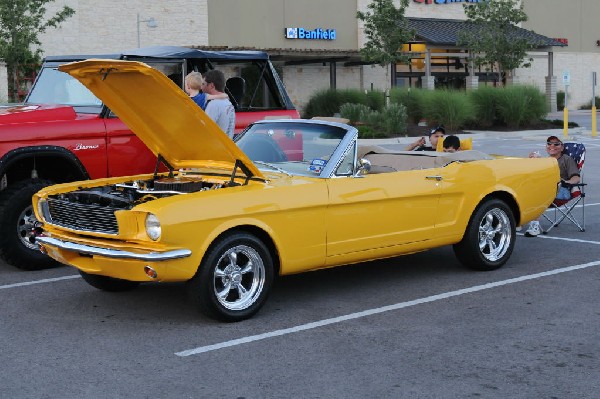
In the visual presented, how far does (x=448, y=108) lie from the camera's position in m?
34.5

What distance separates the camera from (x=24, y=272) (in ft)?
30.2

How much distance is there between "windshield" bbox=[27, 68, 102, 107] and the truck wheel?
4.23 ft

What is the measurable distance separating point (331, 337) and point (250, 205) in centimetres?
115

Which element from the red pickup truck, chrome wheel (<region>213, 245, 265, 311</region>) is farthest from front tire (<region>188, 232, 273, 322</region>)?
the red pickup truck

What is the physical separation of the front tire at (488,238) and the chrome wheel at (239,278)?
8.01 feet

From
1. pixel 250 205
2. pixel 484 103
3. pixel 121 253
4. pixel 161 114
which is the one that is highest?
pixel 484 103

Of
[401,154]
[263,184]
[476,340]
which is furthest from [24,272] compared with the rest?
[476,340]

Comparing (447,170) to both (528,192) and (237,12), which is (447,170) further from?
(237,12)

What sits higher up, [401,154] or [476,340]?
[401,154]

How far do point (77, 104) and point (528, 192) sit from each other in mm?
4896

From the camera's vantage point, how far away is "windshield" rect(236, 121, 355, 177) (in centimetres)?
764

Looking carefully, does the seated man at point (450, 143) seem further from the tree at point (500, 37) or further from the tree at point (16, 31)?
the tree at point (500, 37)

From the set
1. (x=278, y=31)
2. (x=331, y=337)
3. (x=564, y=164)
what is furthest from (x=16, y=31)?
(x=331, y=337)

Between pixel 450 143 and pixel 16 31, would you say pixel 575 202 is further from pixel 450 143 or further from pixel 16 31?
pixel 16 31
